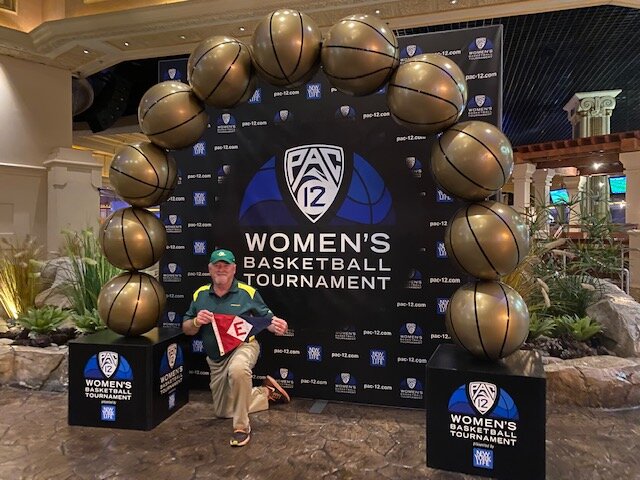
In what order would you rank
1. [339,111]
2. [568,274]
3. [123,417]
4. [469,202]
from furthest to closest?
[568,274]
[339,111]
[123,417]
[469,202]

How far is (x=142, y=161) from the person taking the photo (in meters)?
2.65

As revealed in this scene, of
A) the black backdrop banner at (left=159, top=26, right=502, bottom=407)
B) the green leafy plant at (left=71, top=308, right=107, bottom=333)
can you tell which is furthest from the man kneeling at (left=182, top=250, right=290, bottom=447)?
the green leafy plant at (left=71, top=308, right=107, bottom=333)

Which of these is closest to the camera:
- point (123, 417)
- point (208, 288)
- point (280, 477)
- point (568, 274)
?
point (280, 477)

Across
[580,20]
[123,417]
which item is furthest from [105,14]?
[580,20]

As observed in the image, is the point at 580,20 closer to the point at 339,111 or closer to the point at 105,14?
the point at 339,111

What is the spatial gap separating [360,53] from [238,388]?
179 centimetres

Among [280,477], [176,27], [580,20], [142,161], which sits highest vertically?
[580,20]

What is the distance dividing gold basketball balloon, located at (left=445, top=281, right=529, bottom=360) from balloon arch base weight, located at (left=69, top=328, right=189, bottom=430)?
1.62 meters

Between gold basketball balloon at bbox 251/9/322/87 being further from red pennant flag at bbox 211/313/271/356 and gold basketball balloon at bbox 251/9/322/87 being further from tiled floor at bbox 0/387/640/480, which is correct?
tiled floor at bbox 0/387/640/480

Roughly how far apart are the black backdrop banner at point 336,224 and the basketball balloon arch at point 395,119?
0.57 meters

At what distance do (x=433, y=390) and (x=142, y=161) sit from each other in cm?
191

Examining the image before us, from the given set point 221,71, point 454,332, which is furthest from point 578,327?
point 221,71

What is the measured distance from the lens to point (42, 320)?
3.80 metres

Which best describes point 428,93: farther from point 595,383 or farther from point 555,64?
point 555,64
